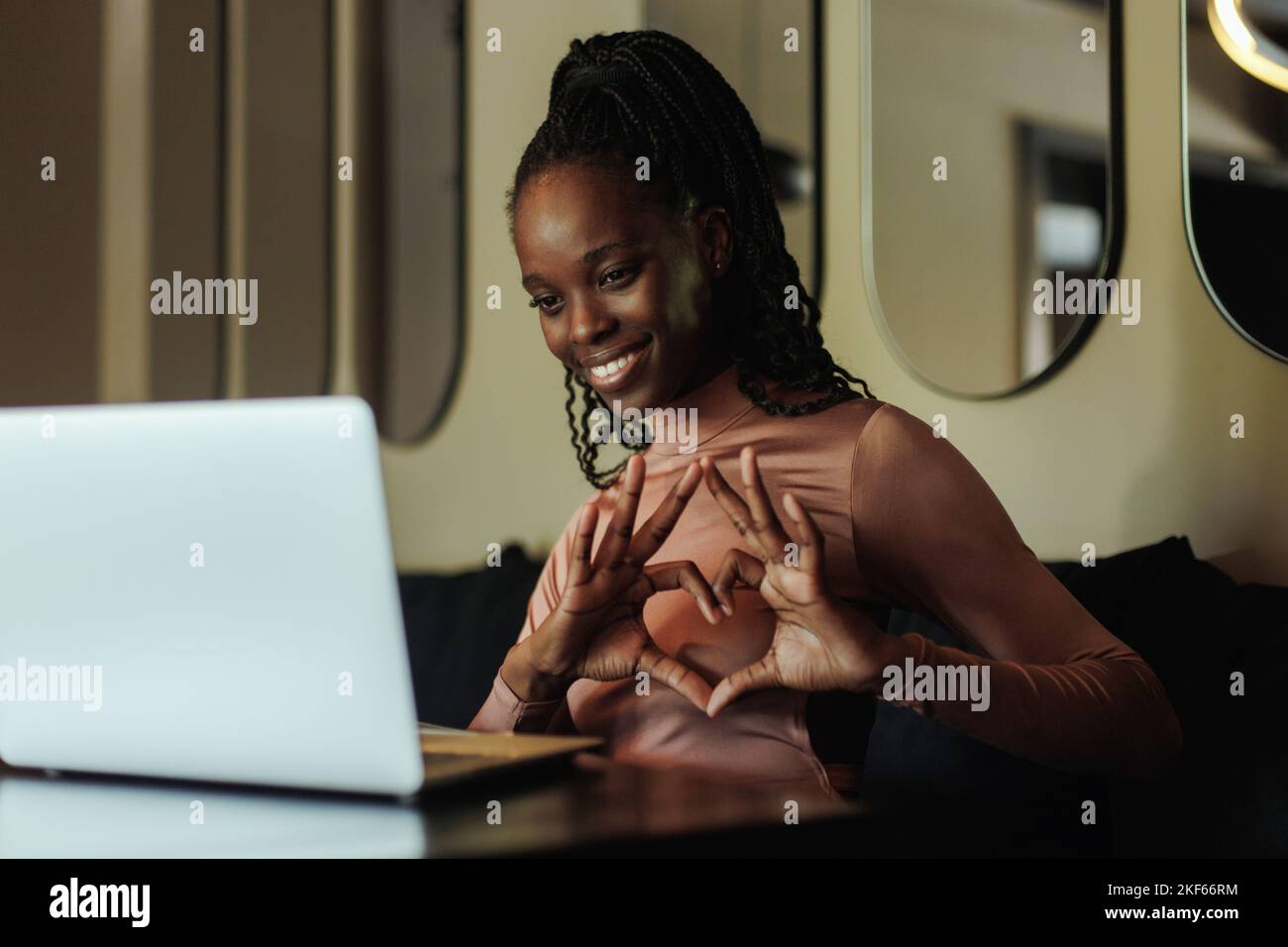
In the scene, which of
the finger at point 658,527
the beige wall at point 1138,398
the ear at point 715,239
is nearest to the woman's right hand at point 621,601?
the finger at point 658,527

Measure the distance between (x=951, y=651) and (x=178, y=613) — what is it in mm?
584

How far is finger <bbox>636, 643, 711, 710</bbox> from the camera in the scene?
108 cm

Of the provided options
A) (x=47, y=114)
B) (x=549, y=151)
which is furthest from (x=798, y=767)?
(x=47, y=114)

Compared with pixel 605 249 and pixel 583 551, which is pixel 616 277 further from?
pixel 583 551

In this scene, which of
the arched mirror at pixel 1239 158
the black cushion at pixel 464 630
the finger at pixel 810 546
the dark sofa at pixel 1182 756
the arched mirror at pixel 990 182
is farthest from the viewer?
the black cushion at pixel 464 630

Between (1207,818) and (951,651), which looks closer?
(951,651)

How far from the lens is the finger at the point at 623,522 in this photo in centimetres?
107

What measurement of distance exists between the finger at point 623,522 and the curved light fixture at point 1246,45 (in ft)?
3.04

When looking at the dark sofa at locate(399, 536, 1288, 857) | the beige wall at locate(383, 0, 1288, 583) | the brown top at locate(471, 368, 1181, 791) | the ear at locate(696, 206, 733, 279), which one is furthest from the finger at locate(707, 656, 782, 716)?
the beige wall at locate(383, 0, 1288, 583)

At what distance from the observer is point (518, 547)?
2215 millimetres

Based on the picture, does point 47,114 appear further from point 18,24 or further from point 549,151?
point 549,151

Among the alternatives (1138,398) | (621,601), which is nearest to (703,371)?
(621,601)

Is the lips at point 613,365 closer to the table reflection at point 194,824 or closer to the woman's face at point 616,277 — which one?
the woman's face at point 616,277

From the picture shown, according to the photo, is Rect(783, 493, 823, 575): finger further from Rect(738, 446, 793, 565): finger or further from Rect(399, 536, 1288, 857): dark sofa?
Rect(399, 536, 1288, 857): dark sofa
